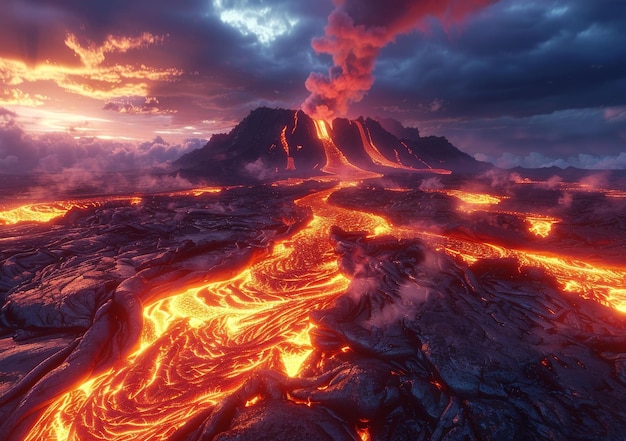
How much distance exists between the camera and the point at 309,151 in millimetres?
101312

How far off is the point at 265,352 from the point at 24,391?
18.8ft

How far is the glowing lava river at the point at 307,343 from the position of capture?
6.21 meters

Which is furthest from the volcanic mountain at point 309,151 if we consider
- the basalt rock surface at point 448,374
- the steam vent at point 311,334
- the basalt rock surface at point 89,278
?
the basalt rock surface at point 448,374

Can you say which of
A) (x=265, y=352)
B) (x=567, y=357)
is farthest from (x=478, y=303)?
(x=265, y=352)

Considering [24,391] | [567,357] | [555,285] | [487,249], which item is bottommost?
[487,249]

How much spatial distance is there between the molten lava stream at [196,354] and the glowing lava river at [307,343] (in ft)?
0.16

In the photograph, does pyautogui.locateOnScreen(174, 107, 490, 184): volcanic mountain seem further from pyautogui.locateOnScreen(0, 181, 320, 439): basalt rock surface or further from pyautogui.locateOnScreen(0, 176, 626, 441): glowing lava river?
pyautogui.locateOnScreen(0, 176, 626, 441): glowing lava river

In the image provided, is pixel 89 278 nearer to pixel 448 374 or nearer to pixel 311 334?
pixel 311 334

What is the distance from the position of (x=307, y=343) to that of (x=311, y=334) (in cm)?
28

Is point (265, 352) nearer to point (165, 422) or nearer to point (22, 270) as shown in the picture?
point (165, 422)

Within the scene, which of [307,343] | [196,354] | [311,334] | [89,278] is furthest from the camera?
[89,278]

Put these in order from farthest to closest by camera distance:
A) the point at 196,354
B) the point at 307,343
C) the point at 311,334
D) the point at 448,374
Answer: the point at 311,334
the point at 307,343
the point at 196,354
the point at 448,374

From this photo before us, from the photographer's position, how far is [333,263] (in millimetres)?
15930

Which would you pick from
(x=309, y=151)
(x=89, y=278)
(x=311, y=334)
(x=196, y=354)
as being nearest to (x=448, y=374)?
(x=311, y=334)
